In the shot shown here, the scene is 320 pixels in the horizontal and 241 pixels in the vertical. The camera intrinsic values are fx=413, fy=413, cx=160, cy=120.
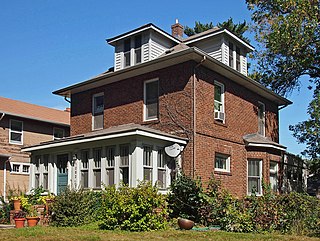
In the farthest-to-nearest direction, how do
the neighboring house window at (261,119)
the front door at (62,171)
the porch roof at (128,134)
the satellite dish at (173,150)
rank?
the neighboring house window at (261,119), the front door at (62,171), the satellite dish at (173,150), the porch roof at (128,134)

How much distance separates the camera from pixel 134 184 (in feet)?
50.0

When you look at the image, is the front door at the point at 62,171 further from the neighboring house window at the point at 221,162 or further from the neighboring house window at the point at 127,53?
the neighboring house window at the point at 221,162

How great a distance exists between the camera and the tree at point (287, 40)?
802 inches

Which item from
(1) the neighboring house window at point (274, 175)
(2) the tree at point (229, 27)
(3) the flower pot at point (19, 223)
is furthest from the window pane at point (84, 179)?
(2) the tree at point (229, 27)

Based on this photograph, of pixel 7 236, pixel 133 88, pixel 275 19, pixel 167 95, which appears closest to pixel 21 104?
pixel 133 88

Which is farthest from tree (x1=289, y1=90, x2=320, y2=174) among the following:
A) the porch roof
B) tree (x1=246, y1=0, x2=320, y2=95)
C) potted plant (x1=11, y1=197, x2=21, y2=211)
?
potted plant (x1=11, y1=197, x2=21, y2=211)

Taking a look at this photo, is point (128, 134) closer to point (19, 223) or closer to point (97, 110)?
point (19, 223)

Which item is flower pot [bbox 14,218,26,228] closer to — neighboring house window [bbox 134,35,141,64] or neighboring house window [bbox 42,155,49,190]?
neighboring house window [bbox 42,155,49,190]

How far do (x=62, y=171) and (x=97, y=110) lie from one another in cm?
362

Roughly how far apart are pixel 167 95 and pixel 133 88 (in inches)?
83.7

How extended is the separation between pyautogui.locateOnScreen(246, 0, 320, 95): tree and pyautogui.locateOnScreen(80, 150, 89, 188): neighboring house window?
1108 cm

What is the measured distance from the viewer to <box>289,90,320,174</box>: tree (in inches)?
797

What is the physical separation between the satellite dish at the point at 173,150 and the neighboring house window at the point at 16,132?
13.8 m

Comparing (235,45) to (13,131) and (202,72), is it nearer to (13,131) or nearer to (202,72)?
(202,72)
